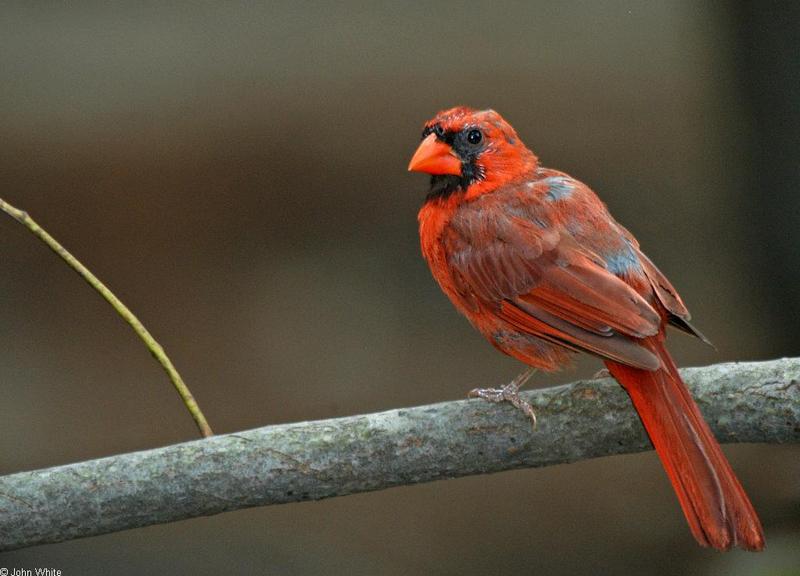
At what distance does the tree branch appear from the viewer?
293 centimetres

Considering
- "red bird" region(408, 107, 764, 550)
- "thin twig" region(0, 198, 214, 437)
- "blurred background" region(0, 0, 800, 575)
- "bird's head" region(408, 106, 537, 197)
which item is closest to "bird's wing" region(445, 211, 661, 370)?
"red bird" region(408, 107, 764, 550)

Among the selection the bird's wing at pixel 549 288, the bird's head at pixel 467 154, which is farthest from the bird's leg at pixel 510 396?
the bird's head at pixel 467 154

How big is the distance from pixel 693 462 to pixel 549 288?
2.34 ft

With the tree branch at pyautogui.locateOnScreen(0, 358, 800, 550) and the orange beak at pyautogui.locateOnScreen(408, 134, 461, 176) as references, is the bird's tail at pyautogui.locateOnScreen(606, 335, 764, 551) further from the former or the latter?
the orange beak at pyautogui.locateOnScreen(408, 134, 461, 176)

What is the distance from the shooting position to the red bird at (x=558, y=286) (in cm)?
281

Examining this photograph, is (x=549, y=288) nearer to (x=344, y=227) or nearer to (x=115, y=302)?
(x=115, y=302)

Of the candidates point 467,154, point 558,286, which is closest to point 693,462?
point 558,286

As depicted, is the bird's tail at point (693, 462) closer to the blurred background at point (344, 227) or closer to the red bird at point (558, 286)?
the red bird at point (558, 286)

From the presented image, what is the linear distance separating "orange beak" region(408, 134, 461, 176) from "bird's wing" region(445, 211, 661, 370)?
0.20 meters

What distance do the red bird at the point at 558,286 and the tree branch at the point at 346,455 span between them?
13cm

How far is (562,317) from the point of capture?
3.20m

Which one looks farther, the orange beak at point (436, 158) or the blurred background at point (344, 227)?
the blurred background at point (344, 227)

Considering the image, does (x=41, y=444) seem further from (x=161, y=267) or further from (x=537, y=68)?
(x=537, y=68)

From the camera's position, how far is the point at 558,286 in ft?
10.7
